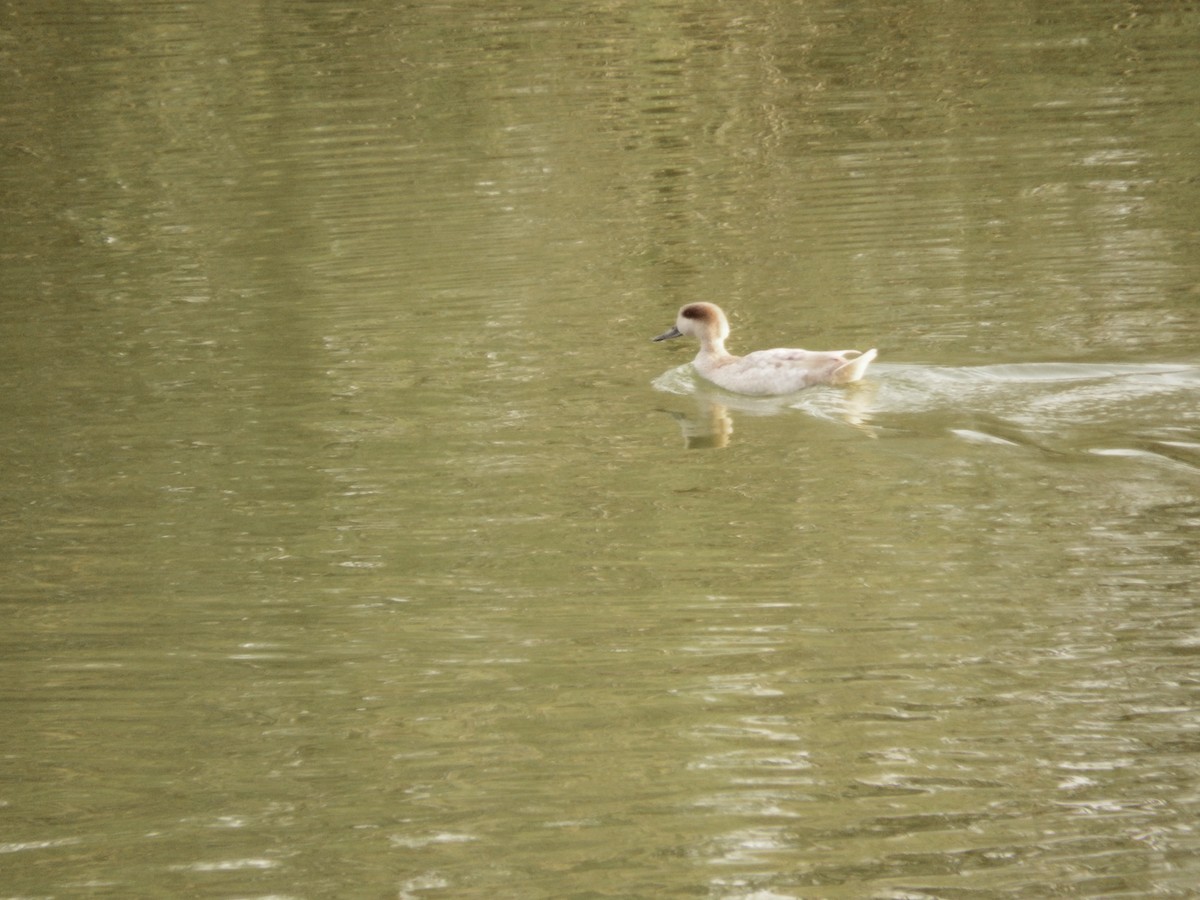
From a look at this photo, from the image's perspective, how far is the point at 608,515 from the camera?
725 centimetres

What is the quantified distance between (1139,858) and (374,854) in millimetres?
1895

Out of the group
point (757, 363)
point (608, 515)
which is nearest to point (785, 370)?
point (757, 363)

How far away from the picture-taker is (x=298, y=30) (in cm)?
2180

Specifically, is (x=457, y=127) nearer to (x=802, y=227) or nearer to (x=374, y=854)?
(x=802, y=227)

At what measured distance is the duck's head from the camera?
9180mm

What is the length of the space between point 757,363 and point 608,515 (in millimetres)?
1761

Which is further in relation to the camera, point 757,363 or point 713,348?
point 713,348

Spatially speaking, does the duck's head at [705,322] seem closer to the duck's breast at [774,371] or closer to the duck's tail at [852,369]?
the duck's breast at [774,371]

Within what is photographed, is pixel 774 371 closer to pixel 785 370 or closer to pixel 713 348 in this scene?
pixel 785 370

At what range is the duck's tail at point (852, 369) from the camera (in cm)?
826

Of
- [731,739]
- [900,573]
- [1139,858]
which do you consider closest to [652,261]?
[900,573]

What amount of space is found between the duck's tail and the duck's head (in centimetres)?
88

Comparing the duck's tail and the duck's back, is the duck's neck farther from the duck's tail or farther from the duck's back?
the duck's tail

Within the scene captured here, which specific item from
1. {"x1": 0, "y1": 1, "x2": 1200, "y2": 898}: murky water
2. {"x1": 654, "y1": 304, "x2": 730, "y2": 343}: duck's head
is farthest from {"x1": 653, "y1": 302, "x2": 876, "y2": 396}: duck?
{"x1": 0, "y1": 1, "x2": 1200, "y2": 898}: murky water
